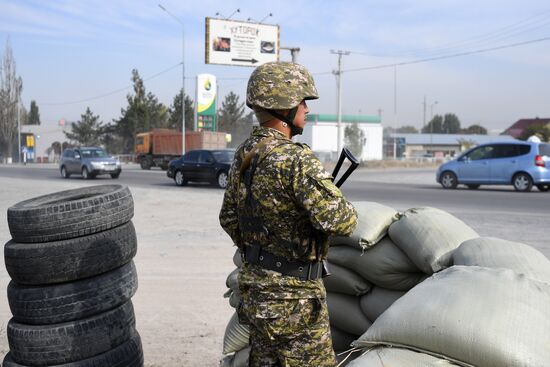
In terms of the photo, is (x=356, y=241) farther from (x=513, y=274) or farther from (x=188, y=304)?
(x=188, y=304)

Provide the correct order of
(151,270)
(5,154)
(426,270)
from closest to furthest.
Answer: (426,270) → (151,270) → (5,154)

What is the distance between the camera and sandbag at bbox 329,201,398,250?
12.3ft

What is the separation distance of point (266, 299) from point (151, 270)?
4657 millimetres

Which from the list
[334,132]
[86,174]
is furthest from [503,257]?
[334,132]

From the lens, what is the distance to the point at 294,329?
7.75 ft

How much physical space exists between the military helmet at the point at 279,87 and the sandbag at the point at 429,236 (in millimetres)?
1435

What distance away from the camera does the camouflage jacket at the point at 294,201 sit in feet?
7.37

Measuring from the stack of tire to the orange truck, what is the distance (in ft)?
117

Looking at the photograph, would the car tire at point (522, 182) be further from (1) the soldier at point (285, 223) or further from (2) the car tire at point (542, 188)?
(1) the soldier at point (285, 223)

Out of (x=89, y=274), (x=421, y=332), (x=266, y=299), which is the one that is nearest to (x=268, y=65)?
(x=266, y=299)

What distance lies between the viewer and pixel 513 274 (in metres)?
2.79

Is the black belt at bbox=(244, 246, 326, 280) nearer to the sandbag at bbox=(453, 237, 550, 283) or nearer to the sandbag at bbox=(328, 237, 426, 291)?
the sandbag at bbox=(453, 237, 550, 283)

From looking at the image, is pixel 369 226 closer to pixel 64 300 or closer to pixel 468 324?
pixel 468 324

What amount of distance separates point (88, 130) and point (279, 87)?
68.2 meters
